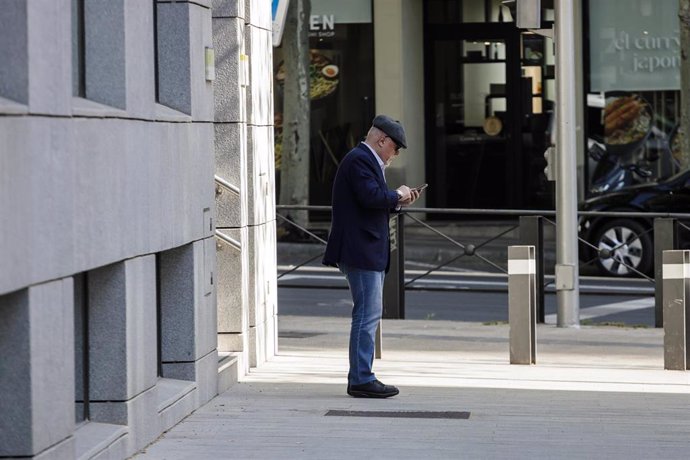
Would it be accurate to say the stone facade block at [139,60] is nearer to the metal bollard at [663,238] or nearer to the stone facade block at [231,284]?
the stone facade block at [231,284]

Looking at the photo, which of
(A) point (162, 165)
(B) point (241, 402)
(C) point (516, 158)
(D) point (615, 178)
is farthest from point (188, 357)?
(C) point (516, 158)

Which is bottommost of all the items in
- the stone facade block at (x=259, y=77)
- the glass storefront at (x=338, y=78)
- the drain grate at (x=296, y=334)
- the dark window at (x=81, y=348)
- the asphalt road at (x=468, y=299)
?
the drain grate at (x=296, y=334)

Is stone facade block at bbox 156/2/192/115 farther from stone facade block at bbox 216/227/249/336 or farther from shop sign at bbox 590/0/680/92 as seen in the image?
shop sign at bbox 590/0/680/92

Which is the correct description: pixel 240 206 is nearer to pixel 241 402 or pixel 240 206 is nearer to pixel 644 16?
pixel 241 402

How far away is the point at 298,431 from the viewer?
8227 mm

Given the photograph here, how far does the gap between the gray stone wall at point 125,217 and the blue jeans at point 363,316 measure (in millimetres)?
871

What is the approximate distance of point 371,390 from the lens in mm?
9461

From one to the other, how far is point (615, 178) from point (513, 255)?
41.1 feet

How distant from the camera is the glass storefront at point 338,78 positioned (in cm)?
2559

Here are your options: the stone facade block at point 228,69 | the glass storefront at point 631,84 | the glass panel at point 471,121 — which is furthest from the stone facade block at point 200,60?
the glass panel at point 471,121

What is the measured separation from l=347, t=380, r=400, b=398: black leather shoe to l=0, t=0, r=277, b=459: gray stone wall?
2.93 feet

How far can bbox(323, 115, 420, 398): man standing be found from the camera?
9.23 m

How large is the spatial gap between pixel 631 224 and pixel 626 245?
653mm

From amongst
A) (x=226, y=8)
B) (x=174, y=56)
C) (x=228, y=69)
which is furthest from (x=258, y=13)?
(x=174, y=56)
